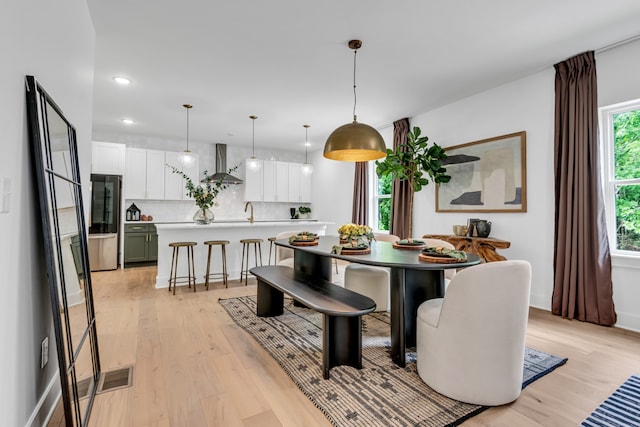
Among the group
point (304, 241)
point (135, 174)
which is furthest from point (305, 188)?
point (304, 241)

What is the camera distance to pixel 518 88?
394cm

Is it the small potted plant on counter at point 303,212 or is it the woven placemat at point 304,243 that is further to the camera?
the small potted plant on counter at point 303,212

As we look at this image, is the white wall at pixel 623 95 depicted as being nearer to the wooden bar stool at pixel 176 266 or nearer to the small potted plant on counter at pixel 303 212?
the wooden bar stool at pixel 176 266

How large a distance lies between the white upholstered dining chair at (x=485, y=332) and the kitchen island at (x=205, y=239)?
3.91 m

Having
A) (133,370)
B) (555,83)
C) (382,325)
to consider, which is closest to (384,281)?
(382,325)

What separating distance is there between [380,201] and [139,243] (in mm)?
4848

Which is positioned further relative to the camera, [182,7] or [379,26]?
[379,26]

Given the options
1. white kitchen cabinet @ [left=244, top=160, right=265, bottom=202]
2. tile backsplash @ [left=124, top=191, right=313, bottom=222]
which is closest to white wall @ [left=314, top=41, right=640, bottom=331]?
white kitchen cabinet @ [left=244, top=160, right=265, bottom=202]

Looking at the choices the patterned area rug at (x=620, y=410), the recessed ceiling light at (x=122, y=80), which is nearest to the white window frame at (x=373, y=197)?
the recessed ceiling light at (x=122, y=80)

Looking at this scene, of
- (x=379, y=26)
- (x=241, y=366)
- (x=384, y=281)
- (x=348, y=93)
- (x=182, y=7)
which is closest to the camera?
(x=241, y=366)

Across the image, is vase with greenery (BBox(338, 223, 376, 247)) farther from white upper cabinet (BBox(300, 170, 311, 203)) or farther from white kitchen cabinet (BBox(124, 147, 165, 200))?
white upper cabinet (BBox(300, 170, 311, 203))

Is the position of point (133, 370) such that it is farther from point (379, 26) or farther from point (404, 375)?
point (379, 26)

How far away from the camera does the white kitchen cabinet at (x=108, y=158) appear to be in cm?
608

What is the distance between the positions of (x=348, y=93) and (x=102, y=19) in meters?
2.79
